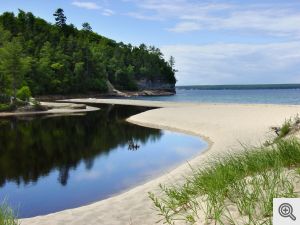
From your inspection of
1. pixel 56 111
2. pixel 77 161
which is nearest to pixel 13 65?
pixel 56 111

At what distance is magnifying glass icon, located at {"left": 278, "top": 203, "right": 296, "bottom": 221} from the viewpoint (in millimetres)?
3148

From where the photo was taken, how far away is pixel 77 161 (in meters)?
25.1

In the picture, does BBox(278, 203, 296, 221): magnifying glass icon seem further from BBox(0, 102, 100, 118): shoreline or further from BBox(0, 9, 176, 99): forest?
BBox(0, 9, 176, 99): forest

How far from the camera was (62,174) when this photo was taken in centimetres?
2153

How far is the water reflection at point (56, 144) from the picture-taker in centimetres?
2261

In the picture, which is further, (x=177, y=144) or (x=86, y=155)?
(x=177, y=144)

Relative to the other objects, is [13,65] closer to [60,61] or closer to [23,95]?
[23,95]

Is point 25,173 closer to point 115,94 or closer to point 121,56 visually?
point 115,94

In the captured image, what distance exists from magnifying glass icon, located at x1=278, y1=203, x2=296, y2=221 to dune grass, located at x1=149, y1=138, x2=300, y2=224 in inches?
124

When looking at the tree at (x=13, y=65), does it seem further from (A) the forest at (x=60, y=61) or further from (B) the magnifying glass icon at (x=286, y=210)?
(B) the magnifying glass icon at (x=286, y=210)

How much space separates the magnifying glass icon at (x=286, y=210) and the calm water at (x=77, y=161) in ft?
30.6

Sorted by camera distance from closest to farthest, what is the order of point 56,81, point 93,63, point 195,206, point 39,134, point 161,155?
point 195,206 < point 161,155 < point 39,134 < point 56,81 < point 93,63

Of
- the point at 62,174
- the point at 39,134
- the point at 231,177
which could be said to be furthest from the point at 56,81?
the point at 231,177

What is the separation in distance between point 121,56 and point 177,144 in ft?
548
